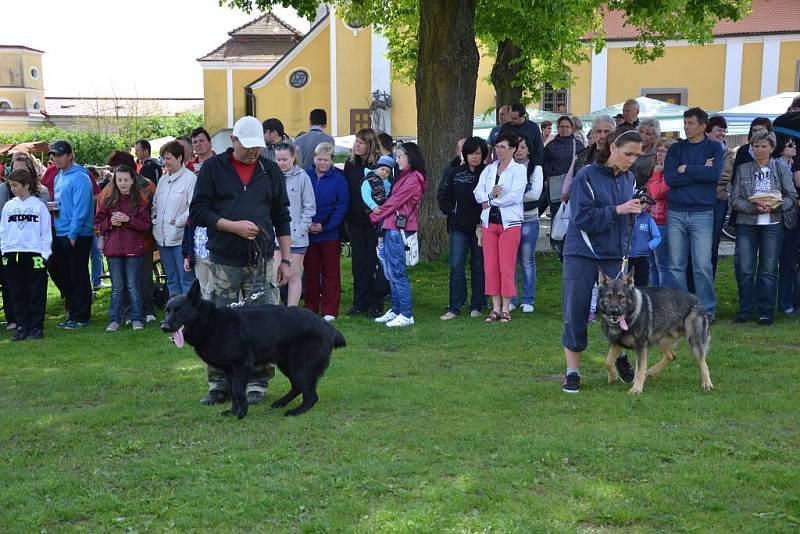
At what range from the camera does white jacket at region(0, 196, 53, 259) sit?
10.6 metres

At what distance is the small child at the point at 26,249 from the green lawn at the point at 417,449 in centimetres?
184

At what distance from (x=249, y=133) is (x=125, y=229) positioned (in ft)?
15.0

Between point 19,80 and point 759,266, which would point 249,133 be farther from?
point 19,80

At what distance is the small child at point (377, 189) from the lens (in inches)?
426

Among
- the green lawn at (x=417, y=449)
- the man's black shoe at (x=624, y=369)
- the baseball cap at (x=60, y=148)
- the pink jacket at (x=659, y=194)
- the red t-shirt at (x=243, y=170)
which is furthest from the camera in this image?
the baseball cap at (x=60, y=148)

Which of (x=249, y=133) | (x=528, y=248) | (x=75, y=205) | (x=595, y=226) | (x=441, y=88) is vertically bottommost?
(x=528, y=248)

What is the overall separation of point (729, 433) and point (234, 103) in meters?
49.0

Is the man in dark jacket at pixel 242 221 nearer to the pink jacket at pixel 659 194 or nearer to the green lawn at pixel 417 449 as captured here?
the green lawn at pixel 417 449

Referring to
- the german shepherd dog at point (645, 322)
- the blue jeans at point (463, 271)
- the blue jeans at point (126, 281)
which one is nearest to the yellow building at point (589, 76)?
the blue jeans at point (463, 271)

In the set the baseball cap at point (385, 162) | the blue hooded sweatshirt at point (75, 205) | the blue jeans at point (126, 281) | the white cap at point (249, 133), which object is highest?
the white cap at point (249, 133)

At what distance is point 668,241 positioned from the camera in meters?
10.5

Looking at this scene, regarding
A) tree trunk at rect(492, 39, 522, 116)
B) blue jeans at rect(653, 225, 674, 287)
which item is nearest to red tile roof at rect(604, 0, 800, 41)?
tree trunk at rect(492, 39, 522, 116)

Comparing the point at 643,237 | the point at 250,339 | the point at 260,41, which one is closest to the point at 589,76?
the point at 260,41

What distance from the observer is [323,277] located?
37.4ft
